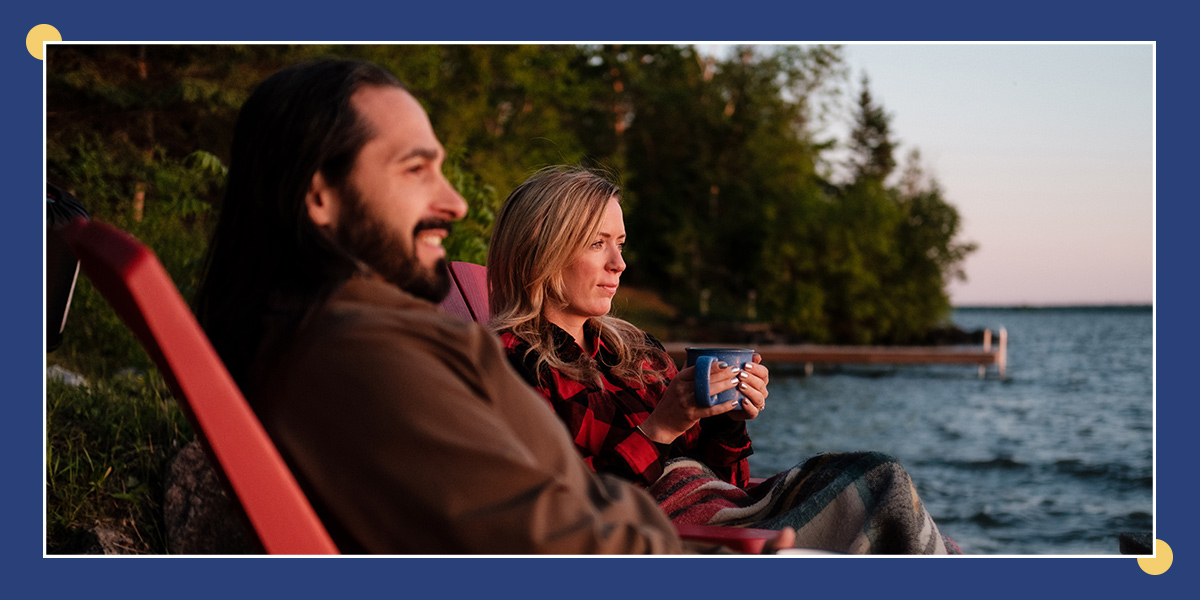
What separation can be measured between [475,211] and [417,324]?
196 inches

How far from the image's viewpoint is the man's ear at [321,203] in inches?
55.7

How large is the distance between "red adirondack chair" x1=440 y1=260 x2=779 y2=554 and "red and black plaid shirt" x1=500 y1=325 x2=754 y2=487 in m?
0.14

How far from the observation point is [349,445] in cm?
129

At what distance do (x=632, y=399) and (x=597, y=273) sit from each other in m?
0.38

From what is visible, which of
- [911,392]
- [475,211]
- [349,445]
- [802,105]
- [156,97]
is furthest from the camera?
[802,105]

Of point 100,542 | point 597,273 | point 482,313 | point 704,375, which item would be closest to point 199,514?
point 100,542

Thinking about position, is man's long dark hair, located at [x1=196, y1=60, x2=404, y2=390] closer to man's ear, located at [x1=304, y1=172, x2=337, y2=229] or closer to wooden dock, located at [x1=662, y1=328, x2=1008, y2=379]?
man's ear, located at [x1=304, y1=172, x2=337, y2=229]

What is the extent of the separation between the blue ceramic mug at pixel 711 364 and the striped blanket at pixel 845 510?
222 millimetres

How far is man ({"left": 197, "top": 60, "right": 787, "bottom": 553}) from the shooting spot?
1265mm

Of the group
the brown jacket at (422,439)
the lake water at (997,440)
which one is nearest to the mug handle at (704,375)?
the brown jacket at (422,439)

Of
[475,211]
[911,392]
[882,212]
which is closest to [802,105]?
[882,212]

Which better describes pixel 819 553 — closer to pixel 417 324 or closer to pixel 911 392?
pixel 417 324

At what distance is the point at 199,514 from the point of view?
379cm
